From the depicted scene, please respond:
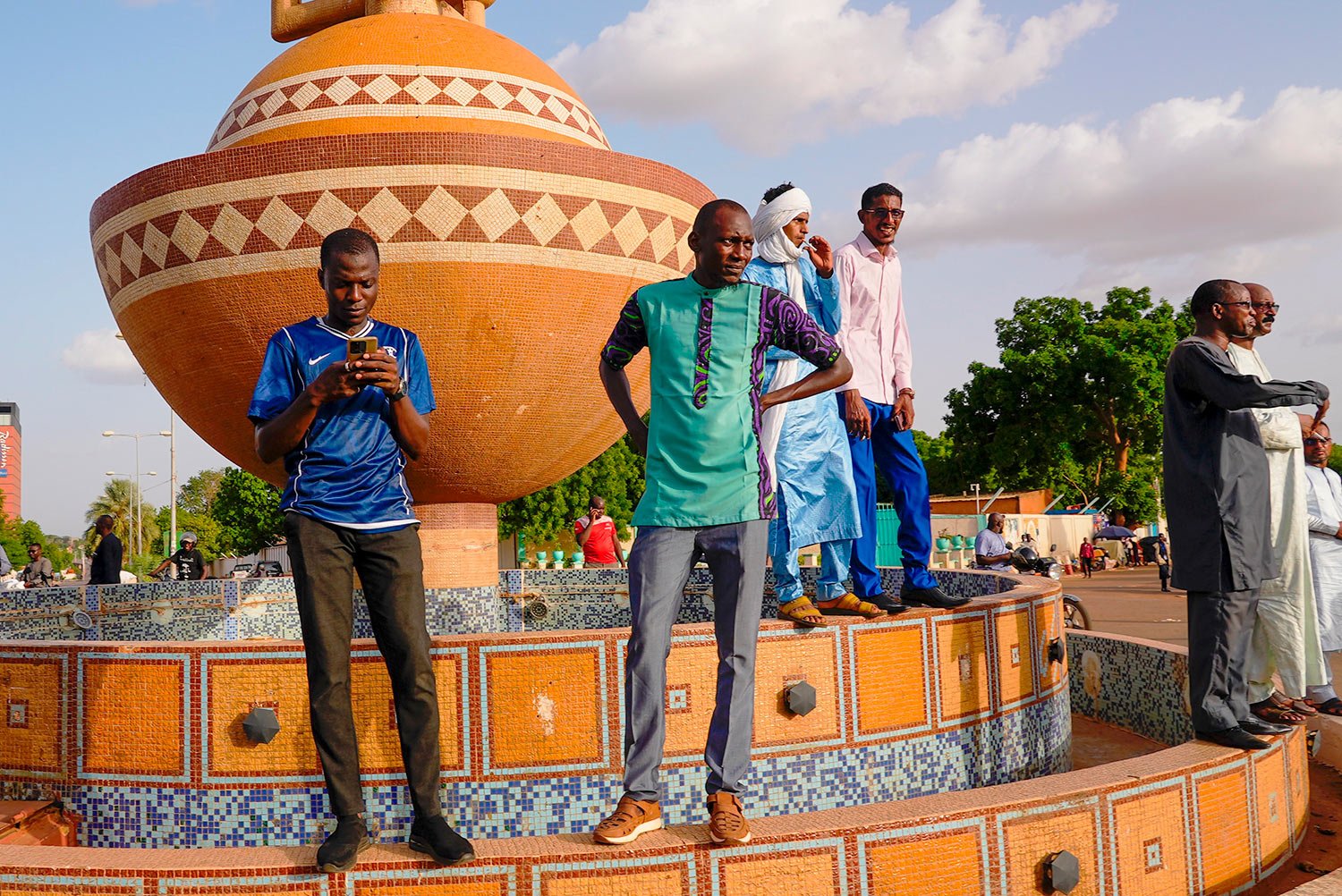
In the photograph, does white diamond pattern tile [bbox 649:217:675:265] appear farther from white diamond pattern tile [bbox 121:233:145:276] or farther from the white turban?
white diamond pattern tile [bbox 121:233:145:276]

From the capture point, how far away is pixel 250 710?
11.0 ft

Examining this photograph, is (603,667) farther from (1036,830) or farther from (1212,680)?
(1212,680)

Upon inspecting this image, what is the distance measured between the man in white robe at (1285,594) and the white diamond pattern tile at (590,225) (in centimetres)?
279

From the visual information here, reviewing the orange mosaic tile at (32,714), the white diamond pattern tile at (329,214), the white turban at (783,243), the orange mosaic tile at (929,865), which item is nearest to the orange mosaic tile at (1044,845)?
the orange mosaic tile at (929,865)

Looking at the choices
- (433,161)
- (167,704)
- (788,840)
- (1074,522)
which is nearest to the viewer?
(788,840)

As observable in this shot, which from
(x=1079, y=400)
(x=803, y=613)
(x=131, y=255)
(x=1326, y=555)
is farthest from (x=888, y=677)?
(x=1079, y=400)

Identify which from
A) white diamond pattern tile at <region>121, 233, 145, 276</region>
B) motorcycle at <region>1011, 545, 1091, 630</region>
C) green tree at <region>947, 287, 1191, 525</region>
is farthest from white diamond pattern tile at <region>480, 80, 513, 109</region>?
green tree at <region>947, 287, 1191, 525</region>

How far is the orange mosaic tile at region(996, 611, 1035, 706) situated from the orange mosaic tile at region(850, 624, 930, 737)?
1.53ft

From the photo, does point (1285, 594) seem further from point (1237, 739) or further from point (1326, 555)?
point (1326, 555)

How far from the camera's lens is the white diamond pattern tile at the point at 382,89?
523 cm

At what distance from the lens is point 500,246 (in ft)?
15.8

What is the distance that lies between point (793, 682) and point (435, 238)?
256 cm

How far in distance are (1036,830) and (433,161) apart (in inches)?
142

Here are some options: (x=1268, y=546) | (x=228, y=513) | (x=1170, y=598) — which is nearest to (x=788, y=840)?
(x=1268, y=546)
